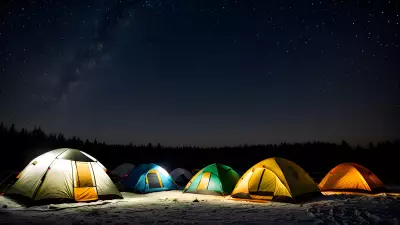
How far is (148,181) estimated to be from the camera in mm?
16172

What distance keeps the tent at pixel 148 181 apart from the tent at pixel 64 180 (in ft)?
12.0

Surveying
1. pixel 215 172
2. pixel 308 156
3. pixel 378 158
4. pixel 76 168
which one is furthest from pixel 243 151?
pixel 76 168

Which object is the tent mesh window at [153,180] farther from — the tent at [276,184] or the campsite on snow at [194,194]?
the tent at [276,184]

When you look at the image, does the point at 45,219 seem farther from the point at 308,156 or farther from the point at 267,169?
the point at 308,156

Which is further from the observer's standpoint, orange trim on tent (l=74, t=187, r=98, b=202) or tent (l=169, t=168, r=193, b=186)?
tent (l=169, t=168, r=193, b=186)

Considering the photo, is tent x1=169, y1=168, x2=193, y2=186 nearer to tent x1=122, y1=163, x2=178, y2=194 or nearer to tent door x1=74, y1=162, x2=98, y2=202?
tent x1=122, y1=163, x2=178, y2=194

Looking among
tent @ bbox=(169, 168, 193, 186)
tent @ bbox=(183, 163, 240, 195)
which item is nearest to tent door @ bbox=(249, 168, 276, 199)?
tent @ bbox=(183, 163, 240, 195)

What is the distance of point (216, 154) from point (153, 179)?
58.7 metres

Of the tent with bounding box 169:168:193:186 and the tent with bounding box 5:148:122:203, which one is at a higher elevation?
the tent with bounding box 5:148:122:203

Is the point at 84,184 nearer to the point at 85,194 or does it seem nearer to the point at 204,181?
the point at 85,194

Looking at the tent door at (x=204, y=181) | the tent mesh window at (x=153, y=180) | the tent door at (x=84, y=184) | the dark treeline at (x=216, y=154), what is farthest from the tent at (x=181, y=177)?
the dark treeline at (x=216, y=154)

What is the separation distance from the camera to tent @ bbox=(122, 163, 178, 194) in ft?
52.3

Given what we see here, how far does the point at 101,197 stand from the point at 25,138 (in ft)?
199

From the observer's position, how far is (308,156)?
59.4m
